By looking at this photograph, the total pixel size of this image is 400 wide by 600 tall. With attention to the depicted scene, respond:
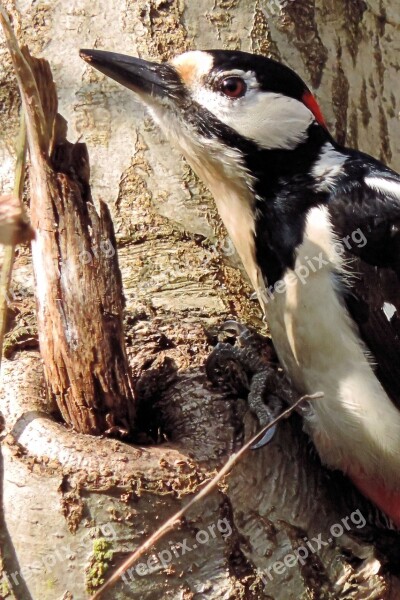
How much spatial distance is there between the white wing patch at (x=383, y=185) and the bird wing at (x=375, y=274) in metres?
0.05

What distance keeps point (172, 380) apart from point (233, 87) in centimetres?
92

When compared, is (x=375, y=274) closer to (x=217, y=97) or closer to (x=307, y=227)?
(x=307, y=227)

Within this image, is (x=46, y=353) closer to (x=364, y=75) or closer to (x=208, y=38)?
(x=208, y=38)

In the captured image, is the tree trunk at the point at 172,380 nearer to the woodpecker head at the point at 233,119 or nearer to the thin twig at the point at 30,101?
the woodpecker head at the point at 233,119

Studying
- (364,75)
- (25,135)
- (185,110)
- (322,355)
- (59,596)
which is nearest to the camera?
(59,596)

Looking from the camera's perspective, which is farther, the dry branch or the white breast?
the white breast

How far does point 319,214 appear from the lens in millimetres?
2525

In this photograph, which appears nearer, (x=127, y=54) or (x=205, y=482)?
(x=205, y=482)

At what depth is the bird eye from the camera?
2654 millimetres

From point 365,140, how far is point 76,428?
165 centimetres

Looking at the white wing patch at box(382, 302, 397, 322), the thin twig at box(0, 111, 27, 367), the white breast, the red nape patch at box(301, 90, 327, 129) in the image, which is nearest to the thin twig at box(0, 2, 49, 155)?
the thin twig at box(0, 111, 27, 367)

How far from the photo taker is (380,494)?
2572 millimetres

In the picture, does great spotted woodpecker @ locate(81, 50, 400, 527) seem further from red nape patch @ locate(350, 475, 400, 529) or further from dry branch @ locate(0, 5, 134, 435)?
dry branch @ locate(0, 5, 134, 435)

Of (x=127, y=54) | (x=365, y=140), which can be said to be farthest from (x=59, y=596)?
(x=365, y=140)
